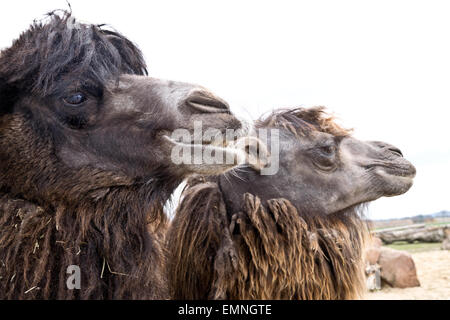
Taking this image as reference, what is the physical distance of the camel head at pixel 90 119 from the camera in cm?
259

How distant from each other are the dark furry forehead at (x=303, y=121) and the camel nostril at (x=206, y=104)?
1.40 meters

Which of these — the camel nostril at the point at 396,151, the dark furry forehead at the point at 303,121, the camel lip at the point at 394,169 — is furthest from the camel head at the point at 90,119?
the camel nostril at the point at 396,151

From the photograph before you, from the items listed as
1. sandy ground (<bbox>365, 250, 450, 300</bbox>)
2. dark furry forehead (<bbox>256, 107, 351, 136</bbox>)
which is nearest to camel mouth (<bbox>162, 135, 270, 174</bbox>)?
dark furry forehead (<bbox>256, 107, 351, 136</bbox>)

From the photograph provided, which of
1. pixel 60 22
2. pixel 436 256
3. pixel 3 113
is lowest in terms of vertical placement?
pixel 436 256

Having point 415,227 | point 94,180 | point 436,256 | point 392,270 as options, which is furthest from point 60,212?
point 415,227

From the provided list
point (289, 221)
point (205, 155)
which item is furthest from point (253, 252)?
point (205, 155)

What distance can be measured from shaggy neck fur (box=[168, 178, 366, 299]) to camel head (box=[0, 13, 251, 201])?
2.55 ft

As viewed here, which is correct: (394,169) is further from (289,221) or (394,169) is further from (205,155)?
(205,155)

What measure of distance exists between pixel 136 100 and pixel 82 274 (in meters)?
1.00

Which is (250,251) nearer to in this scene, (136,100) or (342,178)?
(342,178)

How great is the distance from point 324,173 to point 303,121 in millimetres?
521

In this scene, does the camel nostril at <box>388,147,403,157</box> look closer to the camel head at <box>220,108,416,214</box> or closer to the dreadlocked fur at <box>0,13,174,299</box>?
the camel head at <box>220,108,416,214</box>

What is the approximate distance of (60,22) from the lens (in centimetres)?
298

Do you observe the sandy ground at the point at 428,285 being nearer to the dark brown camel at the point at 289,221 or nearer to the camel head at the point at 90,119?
the dark brown camel at the point at 289,221
